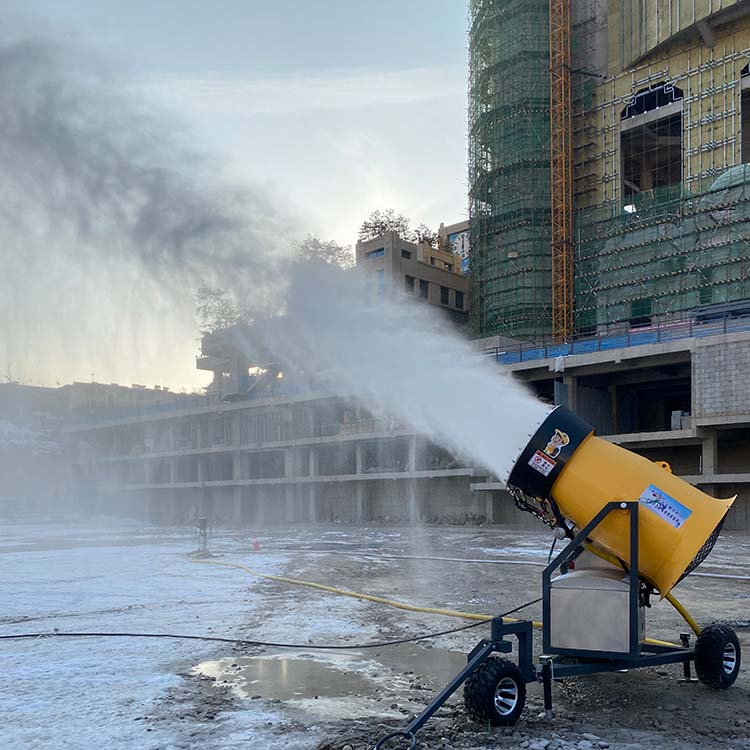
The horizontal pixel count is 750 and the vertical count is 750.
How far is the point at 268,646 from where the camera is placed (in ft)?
37.7

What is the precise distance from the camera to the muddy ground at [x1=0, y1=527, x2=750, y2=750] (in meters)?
7.20

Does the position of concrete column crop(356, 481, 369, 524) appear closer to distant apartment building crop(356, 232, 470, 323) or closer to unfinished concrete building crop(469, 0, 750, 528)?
unfinished concrete building crop(469, 0, 750, 528)

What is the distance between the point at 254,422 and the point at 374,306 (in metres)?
53.1

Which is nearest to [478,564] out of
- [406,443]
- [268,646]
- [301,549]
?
[301,549]

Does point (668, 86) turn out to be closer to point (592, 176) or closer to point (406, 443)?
point (592, 176)

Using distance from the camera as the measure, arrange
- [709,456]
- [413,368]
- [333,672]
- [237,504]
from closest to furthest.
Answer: [333,672], [413,368], [709,456], [237,504]

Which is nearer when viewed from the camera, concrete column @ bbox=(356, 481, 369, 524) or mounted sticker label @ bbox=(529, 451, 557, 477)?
mounted sticker label @ bbox=(529, 451, 557, 477)

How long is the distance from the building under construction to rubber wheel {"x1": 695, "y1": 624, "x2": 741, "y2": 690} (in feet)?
144

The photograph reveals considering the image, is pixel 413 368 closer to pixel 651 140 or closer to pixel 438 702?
pixel 438 702

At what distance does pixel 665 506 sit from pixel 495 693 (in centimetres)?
272

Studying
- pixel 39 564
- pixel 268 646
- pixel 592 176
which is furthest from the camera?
pixel 592 176

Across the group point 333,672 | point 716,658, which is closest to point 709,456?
point 716,658

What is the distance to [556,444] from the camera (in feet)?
28.9

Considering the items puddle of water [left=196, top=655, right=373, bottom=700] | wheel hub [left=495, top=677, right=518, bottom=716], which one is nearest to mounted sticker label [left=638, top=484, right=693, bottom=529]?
wheel hub [left=495, top=677, right=518, bottom=716]
